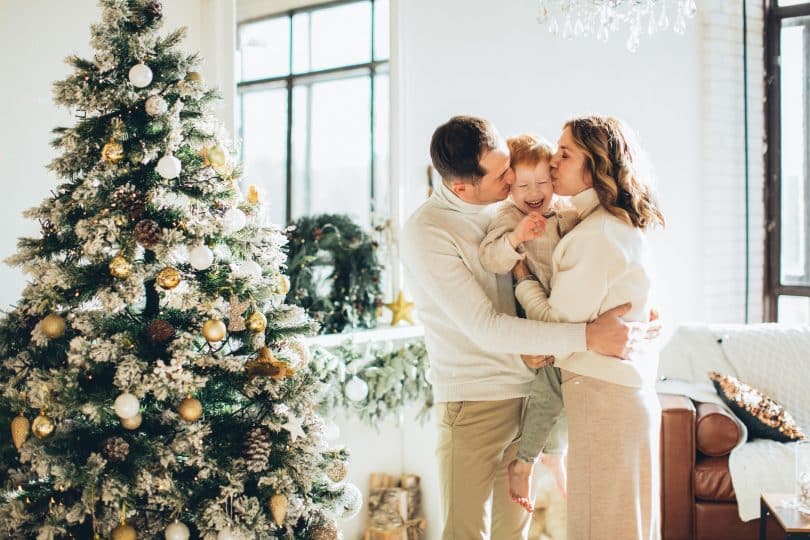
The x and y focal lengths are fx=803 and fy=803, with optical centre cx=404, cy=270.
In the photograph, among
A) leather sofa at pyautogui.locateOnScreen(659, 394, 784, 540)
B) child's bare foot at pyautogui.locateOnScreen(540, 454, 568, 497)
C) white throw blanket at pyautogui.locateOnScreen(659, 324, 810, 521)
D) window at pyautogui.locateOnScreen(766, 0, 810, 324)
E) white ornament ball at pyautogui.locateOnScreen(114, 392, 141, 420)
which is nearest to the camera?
white ornament ball at pyautogui.locateOnScreen(114, 392, 141, 420)

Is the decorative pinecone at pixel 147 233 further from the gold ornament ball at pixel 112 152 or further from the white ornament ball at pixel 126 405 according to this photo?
the white ornament ball at pixel 126 405

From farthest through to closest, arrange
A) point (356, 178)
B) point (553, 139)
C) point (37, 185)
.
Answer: point (553, 139) < point (356, 178) < point (37, 185)

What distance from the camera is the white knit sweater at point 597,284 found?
1954mm

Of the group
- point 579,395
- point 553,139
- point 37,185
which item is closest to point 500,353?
point 579,395

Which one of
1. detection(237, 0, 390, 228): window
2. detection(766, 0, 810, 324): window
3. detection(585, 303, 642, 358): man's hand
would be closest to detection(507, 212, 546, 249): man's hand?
detection(585, 303, 642, 358): man's hand

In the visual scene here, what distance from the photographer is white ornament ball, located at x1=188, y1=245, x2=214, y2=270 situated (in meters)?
1.90

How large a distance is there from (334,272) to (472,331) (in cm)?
142

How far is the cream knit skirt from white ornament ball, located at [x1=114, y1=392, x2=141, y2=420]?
3.47ft

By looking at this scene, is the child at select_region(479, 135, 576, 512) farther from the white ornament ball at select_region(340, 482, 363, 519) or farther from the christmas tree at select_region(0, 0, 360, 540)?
the christmas tree at select_region(0, 0, 360, 540)

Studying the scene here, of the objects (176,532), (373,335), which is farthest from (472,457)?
(373,335)

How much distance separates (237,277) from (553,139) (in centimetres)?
275

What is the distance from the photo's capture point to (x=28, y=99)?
2.38 metres

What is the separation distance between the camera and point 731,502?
10.8 ft

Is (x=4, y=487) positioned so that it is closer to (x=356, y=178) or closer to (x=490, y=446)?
(x=490, y=446)
